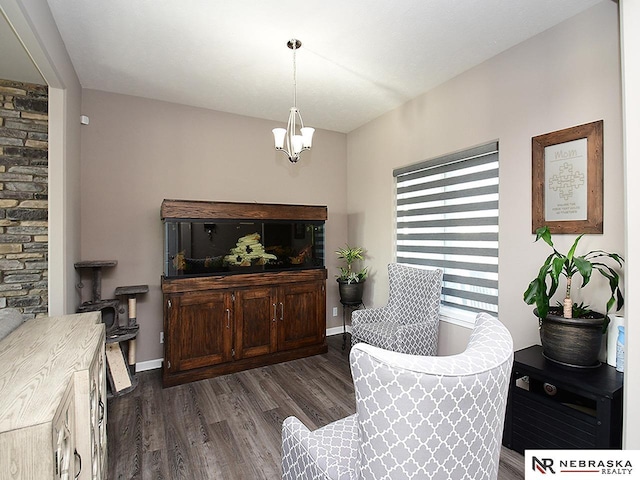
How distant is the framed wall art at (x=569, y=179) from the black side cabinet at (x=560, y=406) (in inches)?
35.5

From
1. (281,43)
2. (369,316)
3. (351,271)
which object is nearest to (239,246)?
(369,316)

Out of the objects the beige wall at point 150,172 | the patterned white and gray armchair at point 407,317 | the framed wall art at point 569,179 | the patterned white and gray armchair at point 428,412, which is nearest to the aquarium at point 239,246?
the beige wall at point 150,172

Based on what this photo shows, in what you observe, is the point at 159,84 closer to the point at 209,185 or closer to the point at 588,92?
the point at 209,185

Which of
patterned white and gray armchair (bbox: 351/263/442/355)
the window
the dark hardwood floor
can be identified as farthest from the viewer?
patterned white and gray armchair (bbox: 351/263/442/355)

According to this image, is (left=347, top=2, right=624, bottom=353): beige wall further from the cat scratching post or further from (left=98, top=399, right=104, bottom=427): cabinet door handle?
the cat scratching post

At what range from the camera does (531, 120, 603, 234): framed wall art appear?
6.65ft

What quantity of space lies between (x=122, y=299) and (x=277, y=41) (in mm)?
2841

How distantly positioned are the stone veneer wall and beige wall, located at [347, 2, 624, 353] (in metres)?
3.39

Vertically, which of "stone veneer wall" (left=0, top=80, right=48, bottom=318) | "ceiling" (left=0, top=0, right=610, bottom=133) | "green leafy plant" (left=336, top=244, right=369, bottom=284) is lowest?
"green leafy plant" (left=336, top=244, right=369, bottom=284)

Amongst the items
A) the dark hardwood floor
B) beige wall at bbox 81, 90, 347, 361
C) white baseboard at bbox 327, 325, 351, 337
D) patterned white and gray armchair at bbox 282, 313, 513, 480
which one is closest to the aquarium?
beige wall at bbox 81, 90, 347, 361

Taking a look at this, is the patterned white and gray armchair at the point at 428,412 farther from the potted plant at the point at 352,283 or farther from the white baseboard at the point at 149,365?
the white baseboard at the point at 149,365

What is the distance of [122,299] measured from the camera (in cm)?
327

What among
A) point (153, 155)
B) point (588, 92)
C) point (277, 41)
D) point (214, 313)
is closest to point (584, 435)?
point (588, 92)

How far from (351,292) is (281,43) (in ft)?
8.83
